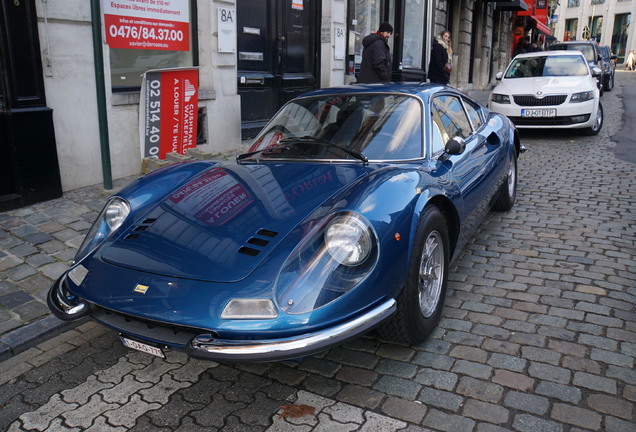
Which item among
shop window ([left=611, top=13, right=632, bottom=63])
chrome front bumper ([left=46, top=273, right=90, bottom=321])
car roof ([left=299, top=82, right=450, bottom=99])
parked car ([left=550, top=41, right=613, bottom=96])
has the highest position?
shop window ([left=611, top=13, right=632, bottom=63])

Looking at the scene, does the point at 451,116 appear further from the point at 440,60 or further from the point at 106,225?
the point at 440,60

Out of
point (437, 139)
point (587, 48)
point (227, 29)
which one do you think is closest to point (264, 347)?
point (437, 139)

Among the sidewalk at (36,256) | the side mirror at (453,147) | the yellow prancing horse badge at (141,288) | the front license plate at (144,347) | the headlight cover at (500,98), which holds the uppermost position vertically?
the headlight cover at (500,98)

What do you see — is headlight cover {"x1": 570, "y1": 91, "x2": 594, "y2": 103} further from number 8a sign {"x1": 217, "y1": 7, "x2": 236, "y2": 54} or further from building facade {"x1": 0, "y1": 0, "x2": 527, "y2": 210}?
number 8a sign {"x1": 217, "y1": 7, "x2": 236, "y2": 54}

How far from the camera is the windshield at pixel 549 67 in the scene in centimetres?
1065

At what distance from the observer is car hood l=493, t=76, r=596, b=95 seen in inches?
386

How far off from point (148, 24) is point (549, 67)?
25.7 ft

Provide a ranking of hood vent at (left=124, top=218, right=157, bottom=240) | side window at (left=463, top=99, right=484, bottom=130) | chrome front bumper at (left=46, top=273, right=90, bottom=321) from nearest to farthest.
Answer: chrome front bumper at (left=46, top=273, right=90, bottom=321), hood vent at (left=124, top=218, right=157, bottom=240), side window at (left=463, top=99, right=484, bottom=130)

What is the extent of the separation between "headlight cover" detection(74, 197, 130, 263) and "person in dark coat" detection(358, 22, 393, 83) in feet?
21.4

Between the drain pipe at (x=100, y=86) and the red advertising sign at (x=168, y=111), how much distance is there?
0.82m

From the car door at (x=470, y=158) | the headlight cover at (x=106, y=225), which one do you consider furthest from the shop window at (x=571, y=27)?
the headlight cover at (x=106, y=225)

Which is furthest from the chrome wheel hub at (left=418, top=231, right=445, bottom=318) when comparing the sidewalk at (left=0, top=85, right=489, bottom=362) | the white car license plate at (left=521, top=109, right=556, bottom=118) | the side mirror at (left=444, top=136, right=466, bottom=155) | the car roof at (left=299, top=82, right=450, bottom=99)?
the white car license plate at (left=521, top=109, right=556, bottom=118)

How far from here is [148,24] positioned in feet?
22.0

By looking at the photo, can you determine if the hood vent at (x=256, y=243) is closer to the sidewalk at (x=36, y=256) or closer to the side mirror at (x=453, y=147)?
the side mirror at (x=453, y=147)
